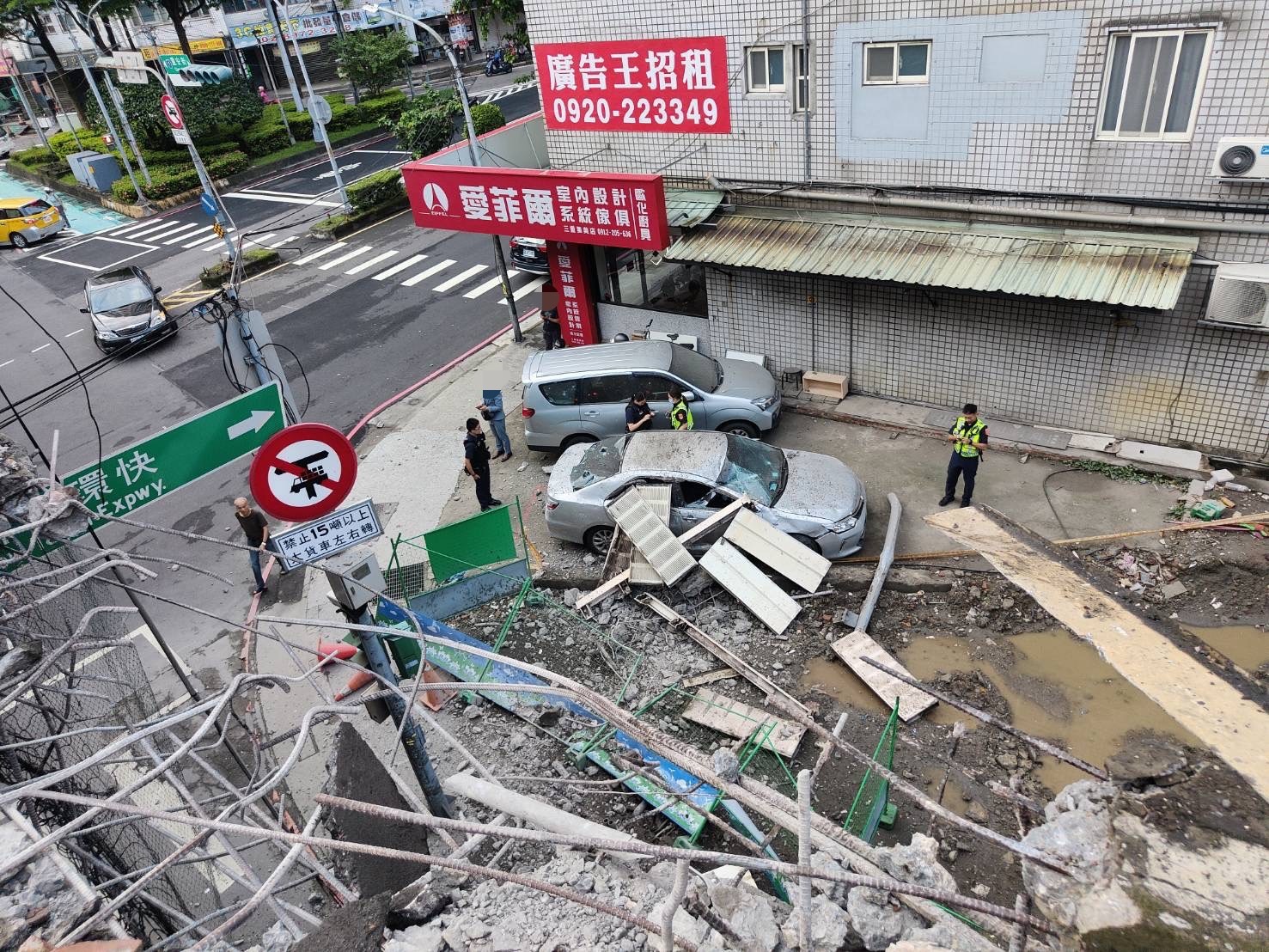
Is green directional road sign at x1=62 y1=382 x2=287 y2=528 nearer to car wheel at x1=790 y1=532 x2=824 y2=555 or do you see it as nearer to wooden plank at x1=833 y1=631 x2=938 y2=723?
wooden plank at x1=833 y1=631 x2=938 y2=723

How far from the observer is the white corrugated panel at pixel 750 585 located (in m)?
9.12

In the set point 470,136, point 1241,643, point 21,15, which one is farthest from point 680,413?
point 21,15

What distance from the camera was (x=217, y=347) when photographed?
19.0 m

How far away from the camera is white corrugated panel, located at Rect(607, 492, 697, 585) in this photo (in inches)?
370

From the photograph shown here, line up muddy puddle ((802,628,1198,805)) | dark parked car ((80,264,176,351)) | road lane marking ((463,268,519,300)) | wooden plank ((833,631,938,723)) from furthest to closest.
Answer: road lane marking ((463,268,519,300))
dark parked car ((80,264,176,351))
wooden plank ((833,631,938,723))
muddy puddle ((802,628,1198,805))

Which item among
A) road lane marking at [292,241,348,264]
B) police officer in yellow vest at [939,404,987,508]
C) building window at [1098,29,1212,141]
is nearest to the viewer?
building window at [1098,29,1212,141]

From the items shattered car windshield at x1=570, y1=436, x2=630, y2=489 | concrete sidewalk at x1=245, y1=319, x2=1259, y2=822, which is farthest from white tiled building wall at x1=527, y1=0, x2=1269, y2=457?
shattered car windshield at x1=570, y1=436, x2=630, y2=489

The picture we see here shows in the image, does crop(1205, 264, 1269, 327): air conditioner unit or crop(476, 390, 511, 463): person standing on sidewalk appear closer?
crop(1205, 264, 1269, 327): air conditioner unit

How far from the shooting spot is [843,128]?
11539 millimetres

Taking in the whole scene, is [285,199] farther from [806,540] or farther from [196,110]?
[806,540]

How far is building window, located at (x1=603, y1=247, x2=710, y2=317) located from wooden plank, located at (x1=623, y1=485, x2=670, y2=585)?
583 centimetres

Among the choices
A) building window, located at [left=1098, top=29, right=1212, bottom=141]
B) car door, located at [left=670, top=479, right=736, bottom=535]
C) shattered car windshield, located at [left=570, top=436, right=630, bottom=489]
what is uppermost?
building window, located at [left=1098, top=29, right=1212, bottom=141]

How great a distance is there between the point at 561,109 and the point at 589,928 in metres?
12.8

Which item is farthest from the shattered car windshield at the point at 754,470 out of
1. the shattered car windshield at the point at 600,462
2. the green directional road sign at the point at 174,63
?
the green directional road sign at the point at 174,63
